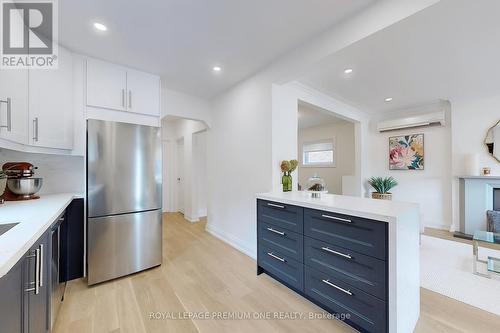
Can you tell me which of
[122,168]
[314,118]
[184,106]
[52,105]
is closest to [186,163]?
[184,106]

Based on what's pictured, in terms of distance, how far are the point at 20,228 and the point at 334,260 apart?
1979 mm

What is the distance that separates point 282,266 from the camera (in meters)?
2.01

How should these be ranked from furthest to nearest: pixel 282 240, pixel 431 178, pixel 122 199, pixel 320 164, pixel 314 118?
1. pixel 320 164
2. pixel 314 118
3. pixel 431 178
4. pixel 122 199
5. pixel 282 240

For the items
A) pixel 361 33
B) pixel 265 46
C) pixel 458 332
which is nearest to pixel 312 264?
pixel 458 332

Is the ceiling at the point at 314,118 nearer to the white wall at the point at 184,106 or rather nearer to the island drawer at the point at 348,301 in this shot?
the white wall at the point at 184,106

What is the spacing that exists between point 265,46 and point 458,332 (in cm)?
298

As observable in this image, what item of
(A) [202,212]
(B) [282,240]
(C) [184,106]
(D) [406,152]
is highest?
(C) [184,106]

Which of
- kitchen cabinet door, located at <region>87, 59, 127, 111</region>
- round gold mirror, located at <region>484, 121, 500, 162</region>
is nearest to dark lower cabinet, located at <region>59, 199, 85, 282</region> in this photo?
kitchen cabinet door, located at <region>87, 59, 127, 111</region>

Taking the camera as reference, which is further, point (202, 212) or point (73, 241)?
point (202, 212)

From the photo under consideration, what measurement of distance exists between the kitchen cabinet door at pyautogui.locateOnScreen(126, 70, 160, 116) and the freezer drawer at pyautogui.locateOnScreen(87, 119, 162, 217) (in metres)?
0.41

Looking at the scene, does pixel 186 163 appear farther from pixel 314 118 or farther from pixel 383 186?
pixel 383 186

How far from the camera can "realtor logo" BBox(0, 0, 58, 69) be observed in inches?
57.2

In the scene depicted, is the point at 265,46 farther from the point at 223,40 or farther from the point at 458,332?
the point at 458,332

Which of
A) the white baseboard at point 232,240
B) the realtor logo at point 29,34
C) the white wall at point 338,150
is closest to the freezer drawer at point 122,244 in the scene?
the white baseboard at point 232,240
